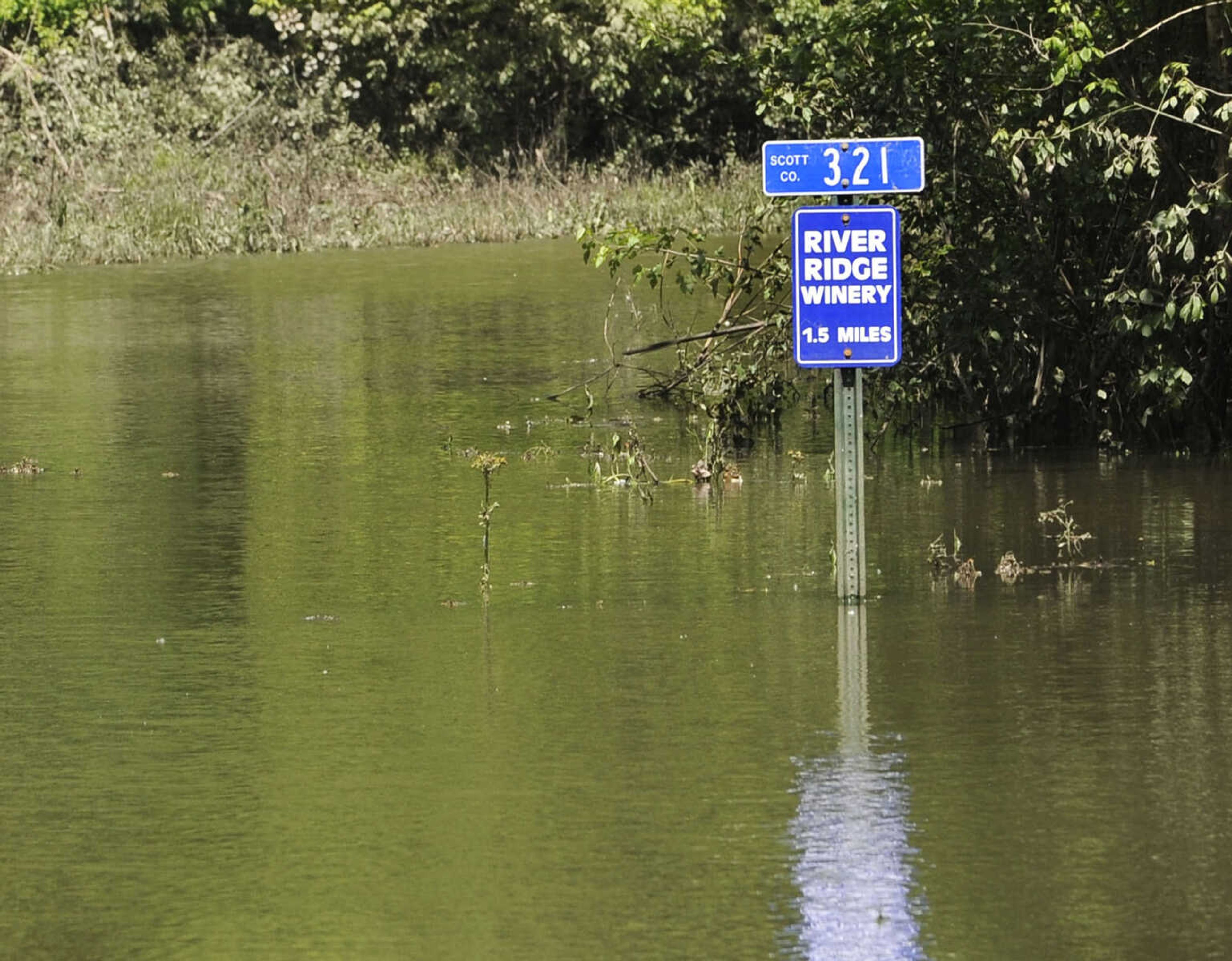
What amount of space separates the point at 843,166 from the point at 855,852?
13.1 feet

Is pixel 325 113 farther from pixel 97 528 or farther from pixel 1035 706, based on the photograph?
pixel 1035 706

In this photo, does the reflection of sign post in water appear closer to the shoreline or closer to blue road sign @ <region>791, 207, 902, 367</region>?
blue road sign @ <region>791, 207, 902, 367</region>

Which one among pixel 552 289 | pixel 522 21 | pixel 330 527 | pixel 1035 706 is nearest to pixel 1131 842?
pixel 1035 706

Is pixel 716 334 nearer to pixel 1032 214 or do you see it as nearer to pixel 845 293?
pixel 1032 214

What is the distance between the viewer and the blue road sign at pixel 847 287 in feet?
34.7

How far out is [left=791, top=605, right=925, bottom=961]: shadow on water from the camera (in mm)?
6270

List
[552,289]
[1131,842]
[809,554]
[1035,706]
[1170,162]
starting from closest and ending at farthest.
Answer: [1131,842]
[1035,706]
[809,554]
[1170,162]
[552,289]

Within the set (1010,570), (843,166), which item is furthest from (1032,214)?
(843,166)

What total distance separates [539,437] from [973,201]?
330cm

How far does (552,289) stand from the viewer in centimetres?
3012

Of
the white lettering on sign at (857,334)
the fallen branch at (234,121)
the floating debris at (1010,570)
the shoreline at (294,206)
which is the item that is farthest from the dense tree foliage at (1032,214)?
the fallen branch at (234,121)

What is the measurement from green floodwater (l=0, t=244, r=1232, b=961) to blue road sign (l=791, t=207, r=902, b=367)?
3.66 ft

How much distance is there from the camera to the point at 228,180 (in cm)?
4206

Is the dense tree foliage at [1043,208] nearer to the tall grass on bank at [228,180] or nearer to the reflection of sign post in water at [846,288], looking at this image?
the reflection of sign post in water at [846,288]
